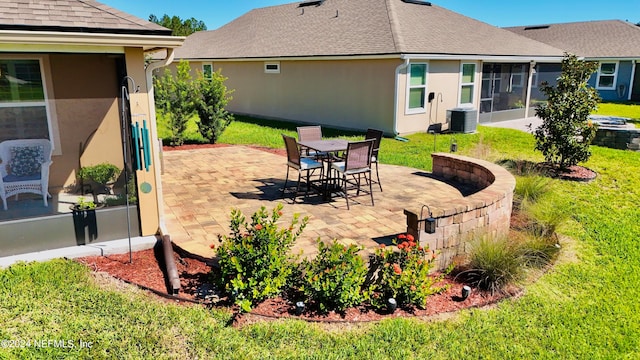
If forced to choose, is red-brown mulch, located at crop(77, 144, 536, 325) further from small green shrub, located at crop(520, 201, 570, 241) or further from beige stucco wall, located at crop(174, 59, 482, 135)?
beige stucco wall, located at crop(174, 59, 482, 135)

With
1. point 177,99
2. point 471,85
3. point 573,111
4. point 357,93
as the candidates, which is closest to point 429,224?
point 573,111

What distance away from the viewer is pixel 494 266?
195 inches

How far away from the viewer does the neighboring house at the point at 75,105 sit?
480 centimetres

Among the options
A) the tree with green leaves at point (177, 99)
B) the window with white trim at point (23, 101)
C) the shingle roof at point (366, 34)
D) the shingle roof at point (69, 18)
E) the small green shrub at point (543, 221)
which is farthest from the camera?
the shingle roof at point (366, 34)

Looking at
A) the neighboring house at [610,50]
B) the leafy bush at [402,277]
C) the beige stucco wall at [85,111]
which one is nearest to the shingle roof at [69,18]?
the beige stucco wall at [85,111]

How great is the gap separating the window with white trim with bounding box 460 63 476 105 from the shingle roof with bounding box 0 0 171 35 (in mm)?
13508

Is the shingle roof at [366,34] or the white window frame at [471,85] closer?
the shingle roof at [366,34]

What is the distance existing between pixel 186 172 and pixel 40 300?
5.61 meters

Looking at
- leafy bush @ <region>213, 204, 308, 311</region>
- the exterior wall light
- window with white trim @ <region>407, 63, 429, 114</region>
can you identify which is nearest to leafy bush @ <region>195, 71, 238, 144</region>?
window with white trim @ <region>407, 63, 429, 114</region>

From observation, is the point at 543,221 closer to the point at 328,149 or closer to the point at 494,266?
the point at 494,266

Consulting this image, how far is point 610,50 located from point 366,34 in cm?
1909

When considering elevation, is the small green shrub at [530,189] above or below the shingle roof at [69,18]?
below

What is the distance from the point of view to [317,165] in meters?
7.34

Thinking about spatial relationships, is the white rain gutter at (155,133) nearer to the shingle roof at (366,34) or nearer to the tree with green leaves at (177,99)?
the tree with green leaves at (177,99)
